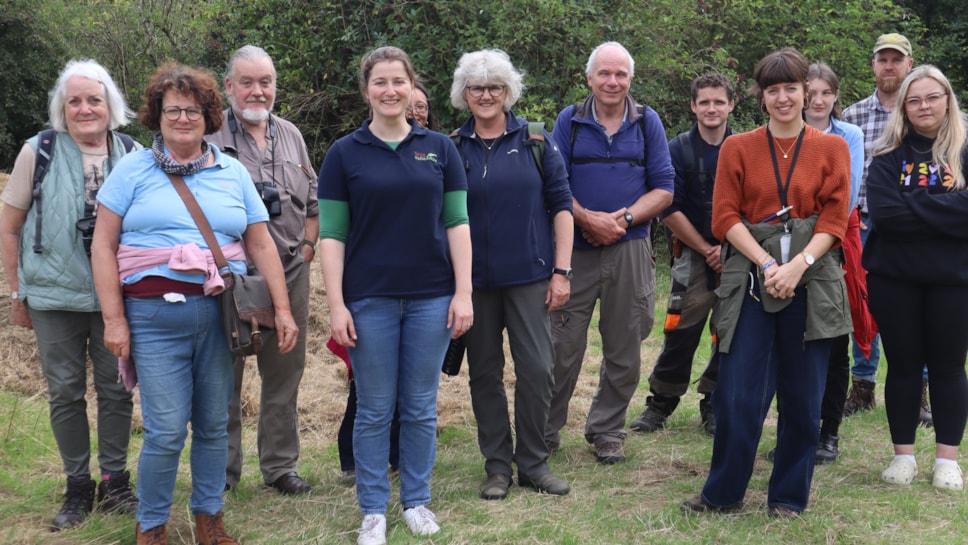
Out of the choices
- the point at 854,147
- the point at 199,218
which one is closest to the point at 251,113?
the point at 199,218

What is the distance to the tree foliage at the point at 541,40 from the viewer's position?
10.4 metres

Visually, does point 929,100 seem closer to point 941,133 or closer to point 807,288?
point 941,133

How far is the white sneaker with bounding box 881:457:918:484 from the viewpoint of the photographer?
4.98 meters

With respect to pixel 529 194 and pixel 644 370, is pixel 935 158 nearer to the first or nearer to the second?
pixel 529 194

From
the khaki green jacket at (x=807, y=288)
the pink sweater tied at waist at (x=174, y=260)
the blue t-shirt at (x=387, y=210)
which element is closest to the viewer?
the pink sweater tied at waist at (x=174, y=260)

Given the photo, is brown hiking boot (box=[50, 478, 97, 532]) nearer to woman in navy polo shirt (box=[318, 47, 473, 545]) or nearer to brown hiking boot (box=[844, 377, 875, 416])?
woman in navy polo shirt (box=[318, 47, 473, 545])

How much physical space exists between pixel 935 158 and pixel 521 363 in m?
2.42

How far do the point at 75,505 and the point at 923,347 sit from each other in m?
4.43

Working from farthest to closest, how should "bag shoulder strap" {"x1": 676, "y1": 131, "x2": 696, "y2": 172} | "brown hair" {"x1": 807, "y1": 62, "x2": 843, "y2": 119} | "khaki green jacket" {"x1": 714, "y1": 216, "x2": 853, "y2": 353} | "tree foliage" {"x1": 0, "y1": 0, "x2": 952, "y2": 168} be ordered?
"tree foliage" {"x1": 0, "y1": 0, "x2": 952, "y2": 168} < "bag shoulder strap" {"x1": 676, "y1": 131, "x2": 696, "y2": 172} < "brown hair" {"x1": 807, "y1": 62, "x2": 843, "y2": 119} < "khaki green jacket" {"x1": 714, "y1": 216, "x2": 853, "y2": 353}

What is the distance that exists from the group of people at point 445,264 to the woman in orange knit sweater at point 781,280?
1 cm

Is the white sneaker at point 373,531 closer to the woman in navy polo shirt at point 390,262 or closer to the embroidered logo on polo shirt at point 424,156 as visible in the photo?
the woman in navy polo shirt at point 390,262

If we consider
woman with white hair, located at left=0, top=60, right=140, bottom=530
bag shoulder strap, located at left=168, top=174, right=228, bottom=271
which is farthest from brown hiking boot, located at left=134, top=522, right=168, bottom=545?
bag shoulder strap, located at left=168, top=174, right=228, bottom=271

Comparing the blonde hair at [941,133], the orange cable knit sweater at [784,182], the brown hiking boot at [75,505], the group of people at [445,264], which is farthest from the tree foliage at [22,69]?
the blonde hair at [941,133]

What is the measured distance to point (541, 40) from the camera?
10.8 metres
